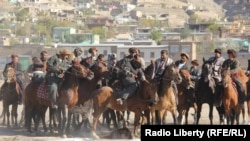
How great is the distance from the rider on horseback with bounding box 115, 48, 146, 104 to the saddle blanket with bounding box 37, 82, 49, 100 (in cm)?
188

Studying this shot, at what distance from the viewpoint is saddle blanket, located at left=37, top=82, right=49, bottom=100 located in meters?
17.7

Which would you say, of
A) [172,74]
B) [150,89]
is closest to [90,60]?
[150,89]

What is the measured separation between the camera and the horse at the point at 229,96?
1694 cm

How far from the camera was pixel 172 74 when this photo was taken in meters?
16.4

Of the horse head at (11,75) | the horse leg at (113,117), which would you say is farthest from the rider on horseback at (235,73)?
the horse head at (11,75)

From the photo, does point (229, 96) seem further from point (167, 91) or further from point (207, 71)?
point (167, 91)

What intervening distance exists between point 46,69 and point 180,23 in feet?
479

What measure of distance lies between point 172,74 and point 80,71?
7.31ft

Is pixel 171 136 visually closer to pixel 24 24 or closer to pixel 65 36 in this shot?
pixel 65 36

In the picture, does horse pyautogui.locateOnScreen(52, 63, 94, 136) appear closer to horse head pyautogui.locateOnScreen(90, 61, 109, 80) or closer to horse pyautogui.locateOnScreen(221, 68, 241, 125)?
horse head pyautogui.locateOnScreen(90, 61, 109, 80)

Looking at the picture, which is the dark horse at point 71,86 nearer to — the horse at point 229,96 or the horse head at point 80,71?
the horse head at point 80,71

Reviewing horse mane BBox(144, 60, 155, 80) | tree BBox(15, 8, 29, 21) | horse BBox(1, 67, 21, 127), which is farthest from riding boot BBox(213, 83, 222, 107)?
tree BBox(15, 8, 29, 21)

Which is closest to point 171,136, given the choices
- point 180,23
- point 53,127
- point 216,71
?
point 216,71

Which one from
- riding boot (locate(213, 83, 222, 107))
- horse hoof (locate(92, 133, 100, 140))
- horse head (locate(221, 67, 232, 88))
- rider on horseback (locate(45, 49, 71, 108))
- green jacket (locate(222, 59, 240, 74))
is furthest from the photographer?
green jacket (locate(222, 59, 240, 74))
